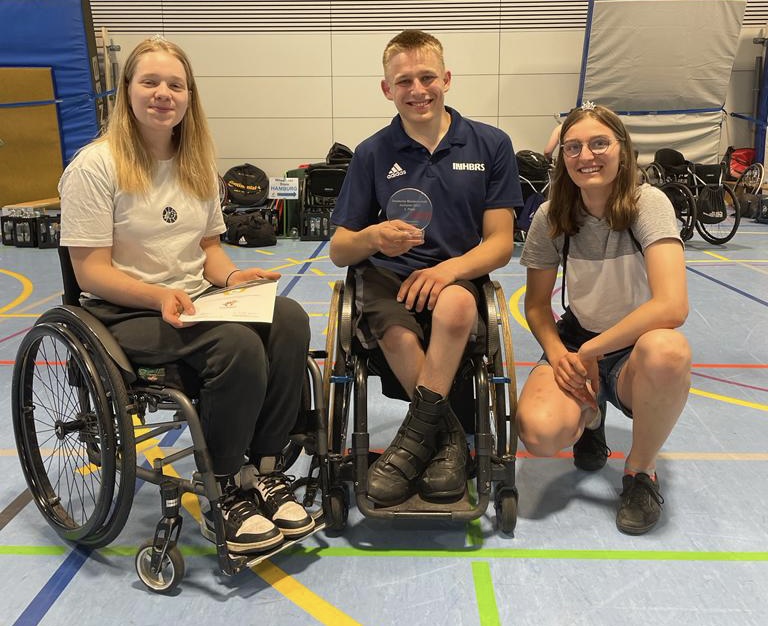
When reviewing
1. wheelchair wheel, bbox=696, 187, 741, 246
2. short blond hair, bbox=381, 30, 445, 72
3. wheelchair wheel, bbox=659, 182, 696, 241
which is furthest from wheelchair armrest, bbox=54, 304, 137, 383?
wheelchair wheel, bbox=696, 187, 741, 246

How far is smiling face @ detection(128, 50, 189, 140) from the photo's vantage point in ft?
5.74

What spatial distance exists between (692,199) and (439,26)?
427 cm

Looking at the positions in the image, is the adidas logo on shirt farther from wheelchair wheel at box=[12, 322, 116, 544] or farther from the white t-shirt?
wheelchair wheel at box=[12, 322, 116, 544]

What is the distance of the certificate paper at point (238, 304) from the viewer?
5.36ft

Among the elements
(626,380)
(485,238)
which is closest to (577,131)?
(485,238)

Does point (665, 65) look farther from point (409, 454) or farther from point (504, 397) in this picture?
point (409, 454)

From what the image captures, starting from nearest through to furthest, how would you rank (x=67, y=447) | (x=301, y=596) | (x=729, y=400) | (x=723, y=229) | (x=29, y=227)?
(x=301, y=596) < (x=67, y=447) < (x=729, y=400) < (x=29, y=227) < (x=723, y=229)

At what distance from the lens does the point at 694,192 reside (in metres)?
6.89

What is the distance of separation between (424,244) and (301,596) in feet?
3.37

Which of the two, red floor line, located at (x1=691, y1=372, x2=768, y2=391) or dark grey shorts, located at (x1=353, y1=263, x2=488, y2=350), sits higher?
dark grey shorts, located at (x1=353, y1=263, x2=488, y2=350)

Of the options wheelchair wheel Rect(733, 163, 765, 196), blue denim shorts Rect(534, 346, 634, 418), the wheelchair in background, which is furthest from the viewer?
wheelchair wheel Rect(733, 163, 765, 196)

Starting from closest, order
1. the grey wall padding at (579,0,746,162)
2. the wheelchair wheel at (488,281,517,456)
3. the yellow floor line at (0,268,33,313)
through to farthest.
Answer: the wheelchair wheel at (488,281,517,456) < the yellow floor line at (0,268,33,313) < the grey wall padding at (579,0,746,162)

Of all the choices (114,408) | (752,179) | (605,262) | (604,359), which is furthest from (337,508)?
(752,179)

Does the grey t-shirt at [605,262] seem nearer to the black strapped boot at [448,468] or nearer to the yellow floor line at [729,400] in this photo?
the black strapped boot at [448,468]
